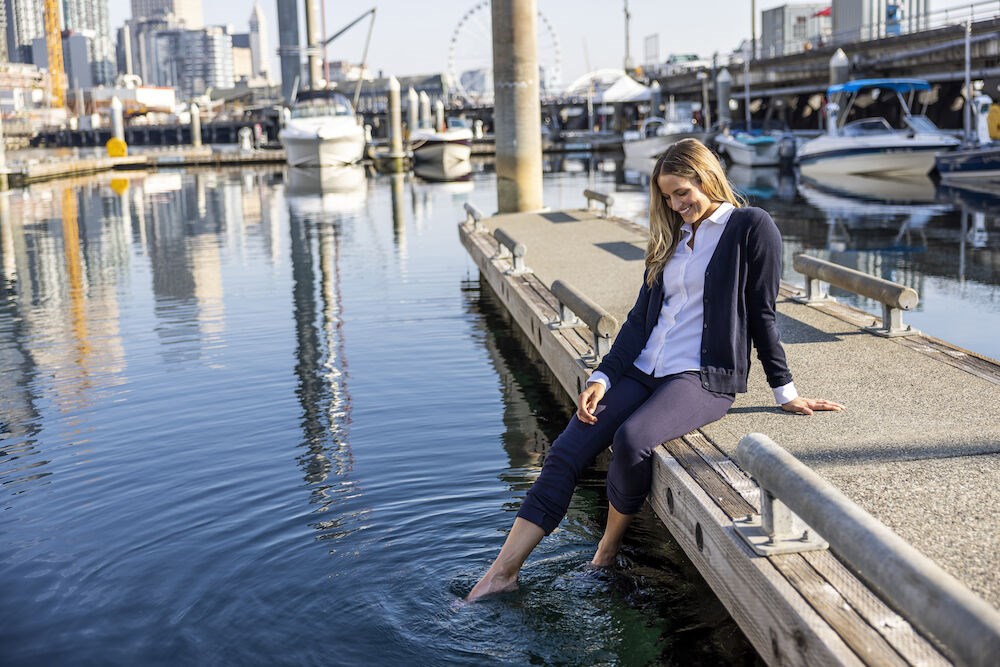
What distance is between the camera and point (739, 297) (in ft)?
16.8

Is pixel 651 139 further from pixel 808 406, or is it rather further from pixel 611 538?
pixel 611 538

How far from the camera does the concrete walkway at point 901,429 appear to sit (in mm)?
4219

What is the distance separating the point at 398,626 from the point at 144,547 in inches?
70.5

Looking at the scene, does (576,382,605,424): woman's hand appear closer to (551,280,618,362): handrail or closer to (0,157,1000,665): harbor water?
(0,157,1000,665): harbor water

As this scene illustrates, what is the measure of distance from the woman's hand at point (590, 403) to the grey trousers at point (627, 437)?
33 millimetres

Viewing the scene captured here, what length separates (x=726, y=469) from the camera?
508 cm

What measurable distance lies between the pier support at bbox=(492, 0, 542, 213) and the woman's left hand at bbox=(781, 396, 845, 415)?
13.7 m

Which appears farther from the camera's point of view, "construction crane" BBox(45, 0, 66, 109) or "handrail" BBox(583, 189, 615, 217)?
"construction crane" BBox(45, 0, 66, 109)

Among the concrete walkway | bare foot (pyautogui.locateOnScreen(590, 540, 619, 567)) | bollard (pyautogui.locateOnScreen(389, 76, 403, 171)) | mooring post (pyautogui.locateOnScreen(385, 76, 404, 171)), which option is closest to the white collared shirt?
the concrete walkway

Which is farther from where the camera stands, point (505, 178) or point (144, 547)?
point (505, 178)

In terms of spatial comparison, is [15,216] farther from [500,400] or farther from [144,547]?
[144,547]

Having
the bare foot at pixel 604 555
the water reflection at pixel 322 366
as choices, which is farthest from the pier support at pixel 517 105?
the bare foot at pixel 604 555

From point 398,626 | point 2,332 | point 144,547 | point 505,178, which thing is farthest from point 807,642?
point 505,178

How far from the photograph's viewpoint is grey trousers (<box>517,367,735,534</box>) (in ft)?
16.4
